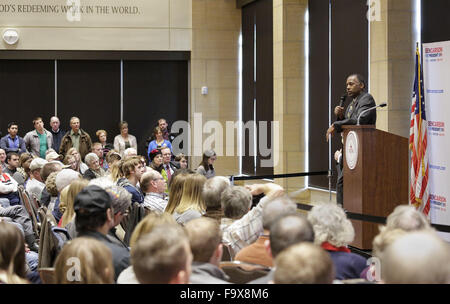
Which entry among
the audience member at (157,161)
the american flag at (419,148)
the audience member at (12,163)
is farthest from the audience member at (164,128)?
the american flag at (419,148)

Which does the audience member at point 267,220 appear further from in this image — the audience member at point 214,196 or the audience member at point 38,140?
the audience member at point 38,140

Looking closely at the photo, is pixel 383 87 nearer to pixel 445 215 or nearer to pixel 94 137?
pixel 445 215

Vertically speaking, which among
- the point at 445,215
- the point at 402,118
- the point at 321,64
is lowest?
the point at 445,215

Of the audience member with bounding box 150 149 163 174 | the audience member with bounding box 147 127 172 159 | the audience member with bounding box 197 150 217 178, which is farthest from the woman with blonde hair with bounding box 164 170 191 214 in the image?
the audience member with bounding box 147 127 172 159

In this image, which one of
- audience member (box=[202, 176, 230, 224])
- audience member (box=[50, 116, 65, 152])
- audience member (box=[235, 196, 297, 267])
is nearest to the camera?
audience member (box=[235, 196, 297, 267])

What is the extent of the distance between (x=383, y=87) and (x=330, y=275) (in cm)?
681

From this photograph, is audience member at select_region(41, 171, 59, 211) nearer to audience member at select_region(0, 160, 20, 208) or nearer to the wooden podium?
audience member at select_region(0, 160, 20, 208)

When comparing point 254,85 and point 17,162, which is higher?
point 254,85

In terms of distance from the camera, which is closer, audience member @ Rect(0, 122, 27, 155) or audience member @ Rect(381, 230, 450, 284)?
audience member @ Rect(381, 230, 450, 284)

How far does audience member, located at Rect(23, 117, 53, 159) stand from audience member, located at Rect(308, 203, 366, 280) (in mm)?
11229

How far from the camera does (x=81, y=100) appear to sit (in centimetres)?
1585

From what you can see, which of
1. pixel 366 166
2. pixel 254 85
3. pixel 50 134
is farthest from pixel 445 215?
pixel 50 134

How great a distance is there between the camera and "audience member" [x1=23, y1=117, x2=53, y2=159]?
13.9 meters

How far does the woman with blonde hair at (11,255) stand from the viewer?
2.89 meters
